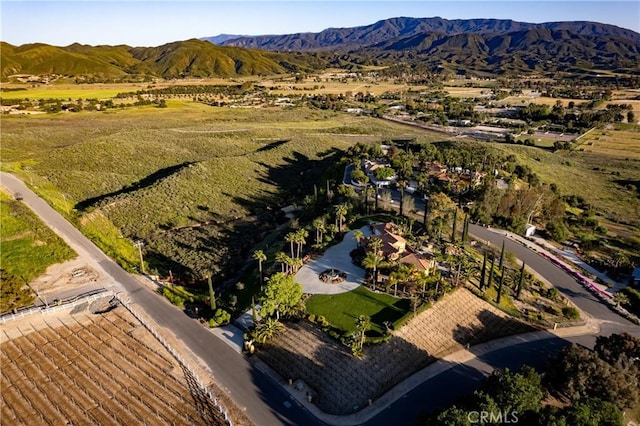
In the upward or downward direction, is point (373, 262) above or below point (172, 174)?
below

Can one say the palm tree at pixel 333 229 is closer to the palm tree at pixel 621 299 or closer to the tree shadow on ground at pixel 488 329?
the tree shadow on ground at pixel 488 329

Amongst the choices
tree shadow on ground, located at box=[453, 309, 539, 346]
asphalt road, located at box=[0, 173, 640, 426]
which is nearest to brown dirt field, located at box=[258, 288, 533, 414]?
tree shadow on ground, located at box=[453, 309, 539, 346]

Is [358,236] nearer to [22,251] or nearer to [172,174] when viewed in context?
[22,251]

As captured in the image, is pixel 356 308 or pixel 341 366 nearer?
pixel 341 366

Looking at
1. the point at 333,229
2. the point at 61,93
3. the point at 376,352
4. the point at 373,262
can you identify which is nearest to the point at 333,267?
the point at 373,262

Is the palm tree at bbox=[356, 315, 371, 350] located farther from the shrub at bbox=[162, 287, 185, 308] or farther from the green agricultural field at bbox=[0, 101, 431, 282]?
the green agricultural field at bbox=[0, 101, 431, 282]

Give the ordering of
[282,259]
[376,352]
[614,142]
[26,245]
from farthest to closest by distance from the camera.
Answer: [614,142]
[26,245]
[282,259]
[376,352]

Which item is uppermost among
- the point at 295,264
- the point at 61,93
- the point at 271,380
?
the point at 61,93
